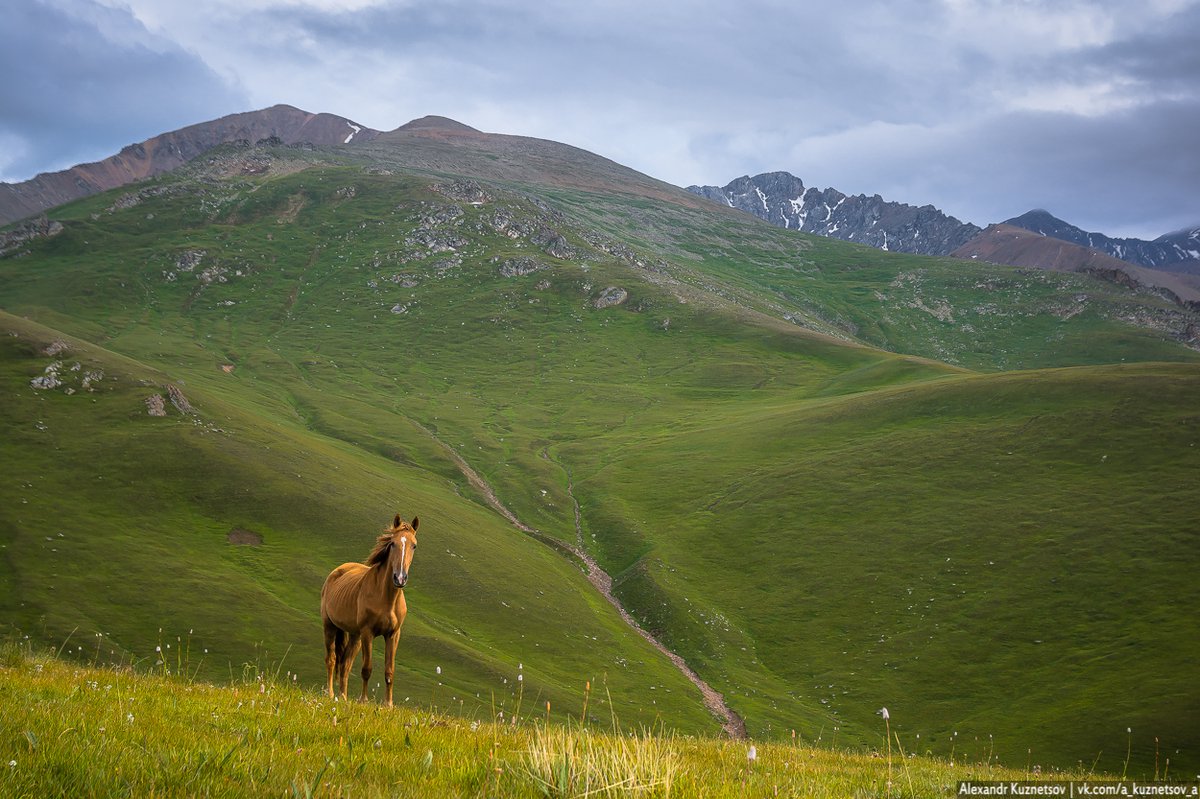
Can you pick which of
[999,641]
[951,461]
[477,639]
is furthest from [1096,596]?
[477,639]

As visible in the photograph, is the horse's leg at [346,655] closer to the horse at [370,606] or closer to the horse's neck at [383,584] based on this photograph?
the horse at [370,606]

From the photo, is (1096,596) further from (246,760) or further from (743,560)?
(246,760)

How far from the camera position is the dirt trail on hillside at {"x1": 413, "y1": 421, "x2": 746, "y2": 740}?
2564 inches

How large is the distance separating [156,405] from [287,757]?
114341 mm

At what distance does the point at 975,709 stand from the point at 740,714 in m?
20.3

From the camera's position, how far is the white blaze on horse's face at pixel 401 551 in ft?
52.4

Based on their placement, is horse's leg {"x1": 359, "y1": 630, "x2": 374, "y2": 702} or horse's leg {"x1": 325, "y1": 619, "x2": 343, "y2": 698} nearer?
horse's leg {"x1": 359, "y1": 630, "x2": 374, "y2": 702}

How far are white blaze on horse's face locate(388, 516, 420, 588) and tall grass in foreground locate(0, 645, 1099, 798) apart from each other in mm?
5602

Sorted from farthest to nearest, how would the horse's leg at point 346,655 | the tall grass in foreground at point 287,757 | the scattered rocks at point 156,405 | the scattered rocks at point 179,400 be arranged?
the scattered rocks at point 179,400 < the scattered rocks at point 156,405 < the horse's leg at point 346,655 < the tall grass in foreground at point 287,757

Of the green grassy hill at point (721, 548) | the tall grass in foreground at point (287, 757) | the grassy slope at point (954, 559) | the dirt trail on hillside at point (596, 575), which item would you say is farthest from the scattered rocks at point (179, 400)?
the tall grass in foreground at point (287, 757)

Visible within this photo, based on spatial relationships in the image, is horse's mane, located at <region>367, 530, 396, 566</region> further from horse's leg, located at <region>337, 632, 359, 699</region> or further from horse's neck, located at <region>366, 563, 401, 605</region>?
horse's leg, located at <region>337, 632, 359, 699</region>

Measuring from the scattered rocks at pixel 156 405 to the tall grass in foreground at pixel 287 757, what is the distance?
Result: 106m

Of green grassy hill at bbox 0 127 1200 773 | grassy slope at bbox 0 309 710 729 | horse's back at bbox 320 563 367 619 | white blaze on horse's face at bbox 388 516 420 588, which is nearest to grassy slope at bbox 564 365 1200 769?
green grassy hill at bbox 0 127 1200 773

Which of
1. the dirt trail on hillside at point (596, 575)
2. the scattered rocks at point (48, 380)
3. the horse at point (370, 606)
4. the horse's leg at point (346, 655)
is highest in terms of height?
the scattered rocks at point (48, 380)
